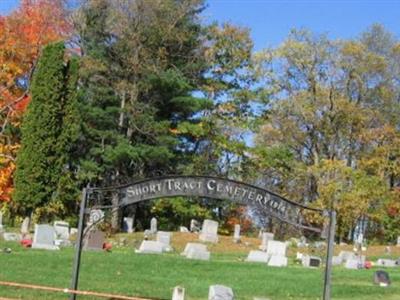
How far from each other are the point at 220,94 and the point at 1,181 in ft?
50.7

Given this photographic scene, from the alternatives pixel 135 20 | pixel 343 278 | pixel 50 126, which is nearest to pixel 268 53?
pixel 135 20

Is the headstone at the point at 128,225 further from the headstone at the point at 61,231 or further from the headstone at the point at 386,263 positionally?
the headstone at the point at 386,263

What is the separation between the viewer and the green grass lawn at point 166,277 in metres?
14.0

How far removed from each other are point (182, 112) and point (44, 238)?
68.6ft

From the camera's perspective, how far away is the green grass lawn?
13977 mm

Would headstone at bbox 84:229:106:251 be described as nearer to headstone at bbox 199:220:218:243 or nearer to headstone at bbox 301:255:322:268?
headstone at bbox 301:255:322:268

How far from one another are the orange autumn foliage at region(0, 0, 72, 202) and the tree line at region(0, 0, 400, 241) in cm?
8

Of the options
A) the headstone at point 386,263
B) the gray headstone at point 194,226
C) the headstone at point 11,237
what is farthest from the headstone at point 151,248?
the gray headstone at point 194,226

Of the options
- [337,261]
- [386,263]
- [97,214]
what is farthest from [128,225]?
[97,214]

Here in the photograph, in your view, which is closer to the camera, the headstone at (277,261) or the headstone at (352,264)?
the headstone at (277,261)

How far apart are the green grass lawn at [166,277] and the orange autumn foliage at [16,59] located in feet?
56.3

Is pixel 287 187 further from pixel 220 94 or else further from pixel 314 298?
pixel 314 298

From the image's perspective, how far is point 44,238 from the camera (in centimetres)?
2277

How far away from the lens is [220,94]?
45.3 meters
